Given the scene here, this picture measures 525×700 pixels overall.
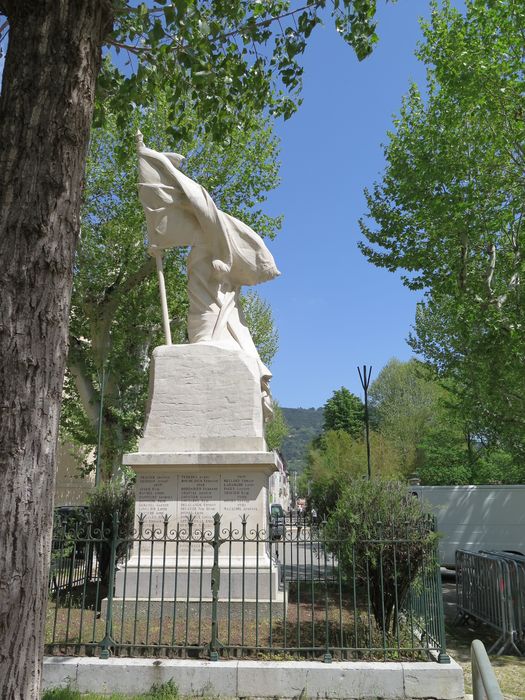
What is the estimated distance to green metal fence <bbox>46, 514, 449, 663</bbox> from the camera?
6.03 m

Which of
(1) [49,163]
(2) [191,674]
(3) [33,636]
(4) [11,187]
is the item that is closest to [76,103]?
(1) [49,163]

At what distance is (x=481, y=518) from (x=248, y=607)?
11.1 meters

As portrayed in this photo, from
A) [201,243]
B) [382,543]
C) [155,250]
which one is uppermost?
[201,243]

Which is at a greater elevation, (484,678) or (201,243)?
(201,243)

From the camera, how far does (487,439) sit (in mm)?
30984

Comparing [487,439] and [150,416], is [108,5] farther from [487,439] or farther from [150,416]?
[487,439]

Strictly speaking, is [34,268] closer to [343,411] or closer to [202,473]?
[202,473]

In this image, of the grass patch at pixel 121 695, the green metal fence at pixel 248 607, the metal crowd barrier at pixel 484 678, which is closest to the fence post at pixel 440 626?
the green metal fence at pixel 248 607

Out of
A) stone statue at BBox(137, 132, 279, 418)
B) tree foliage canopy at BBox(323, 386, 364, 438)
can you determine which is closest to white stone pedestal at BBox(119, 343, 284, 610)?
stone statue at BBox(137, 132, 279, 418)

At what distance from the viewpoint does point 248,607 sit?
731 cm

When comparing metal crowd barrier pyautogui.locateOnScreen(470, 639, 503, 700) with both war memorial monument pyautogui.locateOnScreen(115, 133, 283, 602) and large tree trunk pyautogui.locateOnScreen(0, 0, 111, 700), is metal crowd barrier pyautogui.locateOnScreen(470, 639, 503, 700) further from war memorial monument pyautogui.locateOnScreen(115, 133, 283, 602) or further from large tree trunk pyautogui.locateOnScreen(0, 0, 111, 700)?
war memorial monument pyautogui.locateOnScreen(115, 133, 283, 602)

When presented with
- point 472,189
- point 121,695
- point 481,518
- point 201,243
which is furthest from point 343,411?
point 121,695

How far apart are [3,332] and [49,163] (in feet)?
3.31

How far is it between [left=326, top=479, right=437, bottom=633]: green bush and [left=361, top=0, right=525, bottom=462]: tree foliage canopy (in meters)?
7.97
